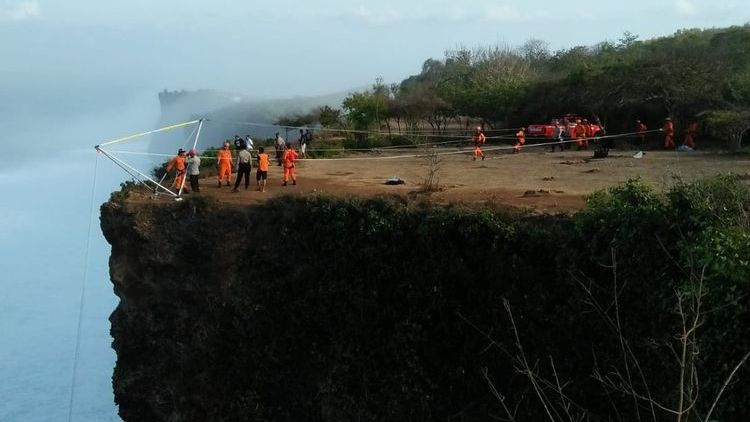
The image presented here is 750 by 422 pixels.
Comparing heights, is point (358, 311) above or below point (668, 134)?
below

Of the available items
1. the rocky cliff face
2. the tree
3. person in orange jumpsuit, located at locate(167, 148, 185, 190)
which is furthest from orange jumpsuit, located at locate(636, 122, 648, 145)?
person in orange jumpsuit, located at locate(167, 148, 185, 190)

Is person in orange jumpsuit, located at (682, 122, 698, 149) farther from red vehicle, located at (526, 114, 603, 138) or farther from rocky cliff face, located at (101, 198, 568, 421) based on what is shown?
rocky cliff face, located at (101, 198, 568, 421)

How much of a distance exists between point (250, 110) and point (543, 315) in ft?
161

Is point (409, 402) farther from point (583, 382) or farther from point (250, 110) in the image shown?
point (250, 110)

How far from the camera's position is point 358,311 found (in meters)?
13.4

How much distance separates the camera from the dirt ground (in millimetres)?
15367

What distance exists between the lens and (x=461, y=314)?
12594 millimetres

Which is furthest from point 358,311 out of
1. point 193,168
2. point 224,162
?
point 224,162

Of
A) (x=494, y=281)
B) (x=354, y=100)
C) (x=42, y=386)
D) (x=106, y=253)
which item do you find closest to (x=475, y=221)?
(x=494, y=281)

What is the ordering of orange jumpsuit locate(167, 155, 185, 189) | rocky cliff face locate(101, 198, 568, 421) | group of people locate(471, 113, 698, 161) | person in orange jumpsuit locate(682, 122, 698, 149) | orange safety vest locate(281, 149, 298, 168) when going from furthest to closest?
group of people locate(471, 113, 698, 161), person in orange jumpsuit locate(682, 122, 698, 149), orange safety vest locate(281, 149, 298, 168), orange jumpsuit locate(167, 155, 185, 189), rocky cliff face locate(101, 198, 568, 421)

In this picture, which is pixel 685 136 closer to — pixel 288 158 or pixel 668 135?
pixel 668 135

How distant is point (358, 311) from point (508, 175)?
722 cm

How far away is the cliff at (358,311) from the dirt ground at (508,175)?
1.28 metres

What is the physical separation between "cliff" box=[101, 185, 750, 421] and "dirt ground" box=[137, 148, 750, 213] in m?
1.28
